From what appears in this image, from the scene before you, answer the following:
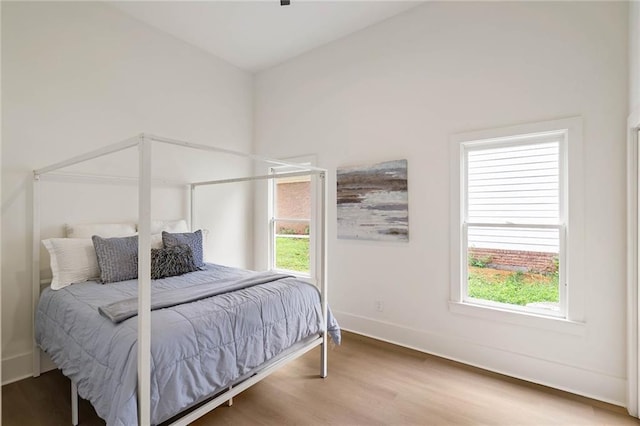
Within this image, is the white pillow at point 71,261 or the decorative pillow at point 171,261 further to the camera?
the decorative pillow at point 171,261

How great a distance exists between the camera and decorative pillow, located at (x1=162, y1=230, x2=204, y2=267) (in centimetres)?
300

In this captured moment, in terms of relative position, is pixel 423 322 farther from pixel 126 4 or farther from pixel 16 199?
pixel 126 4

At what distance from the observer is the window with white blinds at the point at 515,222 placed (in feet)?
8.31

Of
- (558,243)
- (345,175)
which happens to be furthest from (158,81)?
(558,243)

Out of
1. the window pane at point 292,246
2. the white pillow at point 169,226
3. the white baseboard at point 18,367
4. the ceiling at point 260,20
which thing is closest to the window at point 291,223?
the window pane at point 292,246

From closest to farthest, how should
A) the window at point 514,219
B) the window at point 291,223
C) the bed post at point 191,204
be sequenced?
the window at point 514,219
the bed post at point 191,204
the window at point 291,223

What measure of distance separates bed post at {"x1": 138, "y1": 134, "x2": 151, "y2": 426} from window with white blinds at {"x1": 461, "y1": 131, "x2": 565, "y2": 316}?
8.11 feet

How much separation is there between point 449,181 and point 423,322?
4.31ft

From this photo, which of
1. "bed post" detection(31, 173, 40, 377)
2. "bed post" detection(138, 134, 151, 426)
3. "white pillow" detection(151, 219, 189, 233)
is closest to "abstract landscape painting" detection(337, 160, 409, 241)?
"white pillow" detection(151, 219, 189, 233)

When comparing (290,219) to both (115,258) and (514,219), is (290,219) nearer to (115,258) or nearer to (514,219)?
(115,258)

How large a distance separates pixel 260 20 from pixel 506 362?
3792 mm

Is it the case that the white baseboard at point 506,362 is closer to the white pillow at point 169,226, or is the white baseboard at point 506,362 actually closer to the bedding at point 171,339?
the bedding at point 171,339

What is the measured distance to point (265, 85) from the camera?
4.34 meters

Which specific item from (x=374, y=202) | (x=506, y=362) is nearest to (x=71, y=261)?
(x=374, y=202)
